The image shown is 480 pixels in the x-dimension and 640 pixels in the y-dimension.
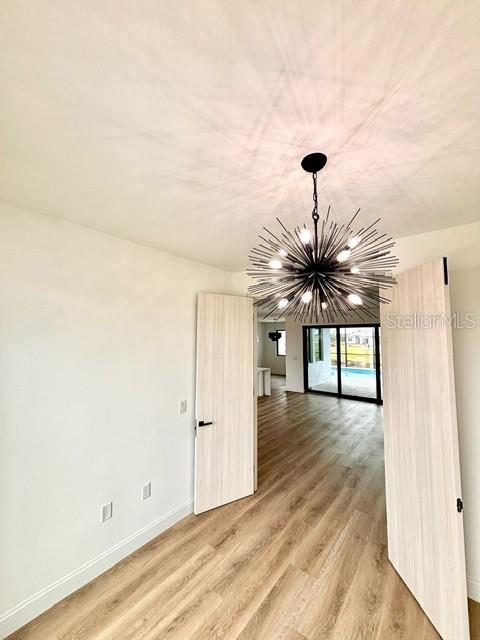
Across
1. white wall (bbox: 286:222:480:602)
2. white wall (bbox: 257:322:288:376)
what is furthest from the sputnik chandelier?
white wall (bbox: 257:322:288:376)

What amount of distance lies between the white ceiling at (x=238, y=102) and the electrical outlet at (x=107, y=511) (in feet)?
7.51

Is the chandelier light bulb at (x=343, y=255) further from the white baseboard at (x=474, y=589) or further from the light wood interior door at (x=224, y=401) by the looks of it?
the white baseboard at (x=474, y=589)

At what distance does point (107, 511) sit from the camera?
208 centimetres

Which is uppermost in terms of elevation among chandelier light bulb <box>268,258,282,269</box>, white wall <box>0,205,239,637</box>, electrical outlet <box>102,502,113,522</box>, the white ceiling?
the white ceiling

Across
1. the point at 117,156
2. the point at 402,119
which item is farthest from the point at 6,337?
the point at 402,119

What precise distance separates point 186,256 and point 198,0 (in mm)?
2108

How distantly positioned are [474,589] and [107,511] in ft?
9.00

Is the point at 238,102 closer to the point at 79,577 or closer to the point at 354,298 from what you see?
the point at 354,298

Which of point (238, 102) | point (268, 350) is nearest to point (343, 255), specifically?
point (238, 102)

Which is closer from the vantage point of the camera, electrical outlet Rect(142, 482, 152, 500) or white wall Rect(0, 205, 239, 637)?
white wall Rect(0, 205, 239, 637)

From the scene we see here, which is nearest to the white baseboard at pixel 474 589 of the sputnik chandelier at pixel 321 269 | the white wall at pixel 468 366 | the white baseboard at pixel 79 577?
the white wall at pixel 468 366

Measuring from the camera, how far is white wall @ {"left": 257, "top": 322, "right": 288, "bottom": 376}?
1176cm

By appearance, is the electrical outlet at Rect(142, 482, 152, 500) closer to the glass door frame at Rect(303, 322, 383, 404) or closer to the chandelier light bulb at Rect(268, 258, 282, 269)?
the chandelier light bulb at Rect(268, 258, 282, 269)

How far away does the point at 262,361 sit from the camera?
12281mm
